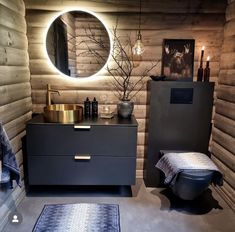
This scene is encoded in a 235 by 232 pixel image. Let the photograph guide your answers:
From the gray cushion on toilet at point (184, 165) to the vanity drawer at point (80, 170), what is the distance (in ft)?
1.04

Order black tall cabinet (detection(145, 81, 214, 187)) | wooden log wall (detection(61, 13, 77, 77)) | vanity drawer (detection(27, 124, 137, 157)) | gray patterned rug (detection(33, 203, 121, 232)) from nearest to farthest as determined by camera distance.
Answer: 1. gray patterned rug (detection(33, 203, 121, 232))
2. vanity drawer (detection(27, 124, 137, 157))
3. black tall cabinet (detection(145, 81, 214, 187))
4. wooden log wall (detection(61, 13, 77, 77))

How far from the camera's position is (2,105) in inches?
76.7

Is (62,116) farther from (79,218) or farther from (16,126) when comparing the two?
(79,218)

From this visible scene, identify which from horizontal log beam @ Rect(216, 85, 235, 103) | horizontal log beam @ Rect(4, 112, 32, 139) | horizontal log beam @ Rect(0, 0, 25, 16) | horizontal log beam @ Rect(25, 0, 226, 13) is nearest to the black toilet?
horizontal log beam @ Rect(216, 85, 235, 103)

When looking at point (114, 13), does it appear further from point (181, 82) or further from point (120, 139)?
point (120, 139)

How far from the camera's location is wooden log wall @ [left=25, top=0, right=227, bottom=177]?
253cm

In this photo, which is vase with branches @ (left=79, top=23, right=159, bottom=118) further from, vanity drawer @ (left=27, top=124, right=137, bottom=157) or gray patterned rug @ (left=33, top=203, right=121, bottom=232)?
gray patterned rug @ (left=33, top=203, right=121, bottom=232)

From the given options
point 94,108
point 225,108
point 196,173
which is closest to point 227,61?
point 225,108

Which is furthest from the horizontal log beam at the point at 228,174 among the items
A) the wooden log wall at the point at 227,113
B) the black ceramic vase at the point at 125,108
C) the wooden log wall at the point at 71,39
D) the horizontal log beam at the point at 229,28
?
the wooden log wall at the point at 71,39

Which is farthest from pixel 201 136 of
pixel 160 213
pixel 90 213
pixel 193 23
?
pixel 90 213

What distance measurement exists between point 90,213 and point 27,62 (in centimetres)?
160

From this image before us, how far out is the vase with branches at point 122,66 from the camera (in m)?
2.61

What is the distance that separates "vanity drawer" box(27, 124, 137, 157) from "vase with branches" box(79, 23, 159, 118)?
358 millimetres

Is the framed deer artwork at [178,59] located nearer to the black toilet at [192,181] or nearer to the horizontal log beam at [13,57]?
the black toilet at [192,181]
